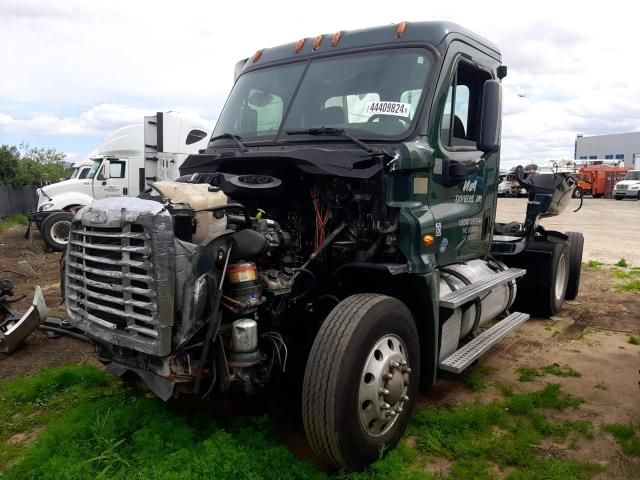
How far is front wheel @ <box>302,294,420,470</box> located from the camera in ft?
10.1

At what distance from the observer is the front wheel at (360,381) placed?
3092 mm

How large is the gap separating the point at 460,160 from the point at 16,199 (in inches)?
891

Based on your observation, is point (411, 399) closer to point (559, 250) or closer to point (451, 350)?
point (451, 350)

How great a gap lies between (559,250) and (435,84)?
3.81m

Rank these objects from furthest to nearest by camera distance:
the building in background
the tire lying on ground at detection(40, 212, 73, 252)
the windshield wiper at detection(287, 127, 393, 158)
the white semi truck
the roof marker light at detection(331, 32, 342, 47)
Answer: the building in background
the white semi truck
the tire lying on ground at detection(40, 212, 73, 252)
the roof marker light at detection(331, 32, 342, 47)
the windshield wiper at detection(287, 127, 393, 158)

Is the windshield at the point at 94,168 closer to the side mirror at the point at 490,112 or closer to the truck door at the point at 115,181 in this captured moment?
the truck door at the point at 115,181

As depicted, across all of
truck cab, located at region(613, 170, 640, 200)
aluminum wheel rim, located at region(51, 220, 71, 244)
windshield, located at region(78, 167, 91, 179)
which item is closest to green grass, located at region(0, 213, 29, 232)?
windshield, located at region(78, 167, 91, 179)

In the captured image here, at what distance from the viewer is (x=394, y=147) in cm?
388

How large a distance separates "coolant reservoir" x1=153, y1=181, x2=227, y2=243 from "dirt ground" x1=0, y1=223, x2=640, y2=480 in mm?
1573

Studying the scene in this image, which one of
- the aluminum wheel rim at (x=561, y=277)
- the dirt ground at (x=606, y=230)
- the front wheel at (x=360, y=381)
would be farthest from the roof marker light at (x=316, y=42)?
the dirt ground at (x=606, y=230)

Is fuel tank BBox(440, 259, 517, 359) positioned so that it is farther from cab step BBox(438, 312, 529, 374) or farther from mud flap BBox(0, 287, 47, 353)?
mud flap BBox(0, 287, 47, 353)

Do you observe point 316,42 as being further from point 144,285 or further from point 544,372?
point 544,372

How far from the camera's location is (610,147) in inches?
2798

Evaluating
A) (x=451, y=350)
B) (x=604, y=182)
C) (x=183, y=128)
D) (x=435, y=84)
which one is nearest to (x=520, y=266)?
(x=451, y=350)
